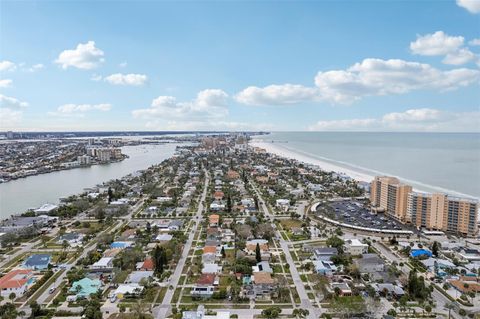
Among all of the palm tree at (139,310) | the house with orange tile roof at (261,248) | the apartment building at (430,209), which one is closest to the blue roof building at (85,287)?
the palm tree at (139,310)

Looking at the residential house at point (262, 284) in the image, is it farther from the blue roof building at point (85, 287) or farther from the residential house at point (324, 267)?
the blue roof building at point (85, 287)

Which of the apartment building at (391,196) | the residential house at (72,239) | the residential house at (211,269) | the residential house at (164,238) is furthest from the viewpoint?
the apartment building at (391,196)

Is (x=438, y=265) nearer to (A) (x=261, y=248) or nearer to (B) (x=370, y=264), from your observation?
(B) (x=370, y=264)

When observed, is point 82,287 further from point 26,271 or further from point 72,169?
point 72,169

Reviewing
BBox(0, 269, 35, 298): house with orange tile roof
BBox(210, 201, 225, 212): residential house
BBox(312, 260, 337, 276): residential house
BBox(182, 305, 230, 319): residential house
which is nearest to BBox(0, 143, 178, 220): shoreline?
BBox(0, 269, 35, 298): house with orange tile roof

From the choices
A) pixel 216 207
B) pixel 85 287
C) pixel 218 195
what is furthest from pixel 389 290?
pixel 218 195

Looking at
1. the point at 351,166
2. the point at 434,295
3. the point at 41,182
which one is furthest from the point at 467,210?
the point at 41,182
